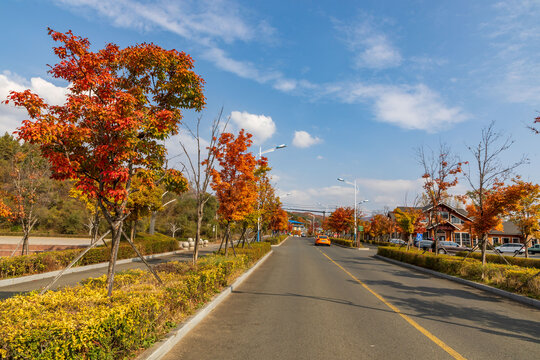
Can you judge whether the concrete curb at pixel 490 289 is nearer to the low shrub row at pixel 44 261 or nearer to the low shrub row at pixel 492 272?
the low shrub row at pixel 492 272

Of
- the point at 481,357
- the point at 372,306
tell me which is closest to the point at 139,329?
the point at 481,357

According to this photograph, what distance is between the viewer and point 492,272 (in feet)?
41.7

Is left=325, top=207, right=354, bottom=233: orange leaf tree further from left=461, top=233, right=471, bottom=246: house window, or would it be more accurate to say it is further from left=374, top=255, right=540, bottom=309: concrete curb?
left=374, top=255, right=540, bottom=309: concrete curb

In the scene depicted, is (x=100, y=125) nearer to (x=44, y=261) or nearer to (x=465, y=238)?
(x=44, y=261)

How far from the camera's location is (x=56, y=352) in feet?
11.2

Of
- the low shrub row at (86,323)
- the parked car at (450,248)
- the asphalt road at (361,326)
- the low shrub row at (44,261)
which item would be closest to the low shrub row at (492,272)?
the asphalt road at (361,326)

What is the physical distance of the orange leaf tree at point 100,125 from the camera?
5941mm

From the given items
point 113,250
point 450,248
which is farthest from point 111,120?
point 450,248

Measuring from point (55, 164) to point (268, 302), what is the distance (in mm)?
5973

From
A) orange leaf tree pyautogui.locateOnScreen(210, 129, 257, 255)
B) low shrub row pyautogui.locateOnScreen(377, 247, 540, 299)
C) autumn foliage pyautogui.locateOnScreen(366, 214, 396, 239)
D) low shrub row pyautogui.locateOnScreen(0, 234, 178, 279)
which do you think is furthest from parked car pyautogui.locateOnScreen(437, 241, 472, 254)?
low shrub row pyautogui.locateOnScreen(0, 234, 178, 279)

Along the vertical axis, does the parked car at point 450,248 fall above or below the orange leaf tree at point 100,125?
below

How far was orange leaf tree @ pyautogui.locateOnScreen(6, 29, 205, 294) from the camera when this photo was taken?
5941mm

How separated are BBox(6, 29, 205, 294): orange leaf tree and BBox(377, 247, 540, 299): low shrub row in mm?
11625

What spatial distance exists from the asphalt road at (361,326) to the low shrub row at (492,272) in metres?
1.07
